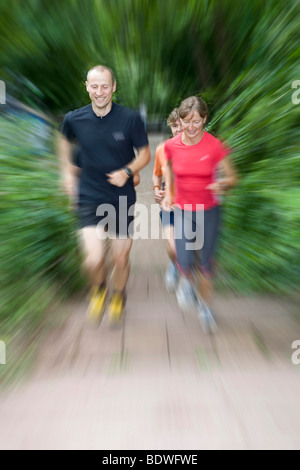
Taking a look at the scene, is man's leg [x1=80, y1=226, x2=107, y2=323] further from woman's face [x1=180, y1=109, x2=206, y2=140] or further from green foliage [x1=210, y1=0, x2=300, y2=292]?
green foliage [x1=210, y1=0, x2=300, y2=292]

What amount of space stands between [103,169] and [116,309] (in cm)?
93

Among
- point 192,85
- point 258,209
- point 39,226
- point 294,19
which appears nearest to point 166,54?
point 192,85

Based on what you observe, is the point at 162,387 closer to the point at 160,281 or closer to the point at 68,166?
the point at 68,166

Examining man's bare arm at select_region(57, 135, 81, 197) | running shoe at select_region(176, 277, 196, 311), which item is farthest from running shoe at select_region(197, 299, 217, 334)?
man's bare arm at select_region(57, 135, 81, 197)

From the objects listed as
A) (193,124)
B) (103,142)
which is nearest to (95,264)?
(103,142)

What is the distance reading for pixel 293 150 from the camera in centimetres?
405

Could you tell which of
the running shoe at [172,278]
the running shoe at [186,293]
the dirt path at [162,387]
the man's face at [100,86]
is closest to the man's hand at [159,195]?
the running shoe at [172,278]

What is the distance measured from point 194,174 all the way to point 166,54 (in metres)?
5.31

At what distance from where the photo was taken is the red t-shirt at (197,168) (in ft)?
11.2

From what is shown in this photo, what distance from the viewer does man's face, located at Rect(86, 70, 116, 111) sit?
3.20m

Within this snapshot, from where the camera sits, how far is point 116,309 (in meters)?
3.57

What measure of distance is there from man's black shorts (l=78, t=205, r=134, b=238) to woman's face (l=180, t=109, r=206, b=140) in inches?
24.2

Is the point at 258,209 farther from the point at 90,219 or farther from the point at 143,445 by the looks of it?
the point at 143,445

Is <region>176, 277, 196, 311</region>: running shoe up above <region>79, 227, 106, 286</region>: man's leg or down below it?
below
